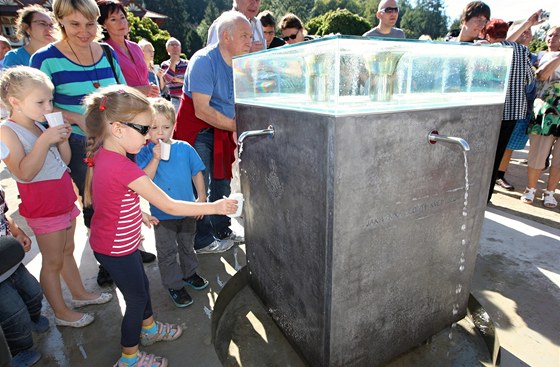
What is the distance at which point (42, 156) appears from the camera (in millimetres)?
1814

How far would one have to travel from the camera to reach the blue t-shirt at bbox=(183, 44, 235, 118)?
2.57 meters

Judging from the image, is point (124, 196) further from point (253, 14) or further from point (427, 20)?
point (427, 20)

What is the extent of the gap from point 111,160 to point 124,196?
0.64 ft

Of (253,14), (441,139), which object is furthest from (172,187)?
(253,14)

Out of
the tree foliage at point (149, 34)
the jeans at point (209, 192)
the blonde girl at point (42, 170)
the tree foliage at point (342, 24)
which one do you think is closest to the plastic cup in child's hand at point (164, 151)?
the blonde girl at point (42, 170)

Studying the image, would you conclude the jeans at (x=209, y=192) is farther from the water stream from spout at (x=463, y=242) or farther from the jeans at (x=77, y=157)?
the water stream from spout at (x=463, y=242)

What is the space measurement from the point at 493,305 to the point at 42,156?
3.04 metres

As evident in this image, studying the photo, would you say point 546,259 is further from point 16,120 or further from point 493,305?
point 16,120

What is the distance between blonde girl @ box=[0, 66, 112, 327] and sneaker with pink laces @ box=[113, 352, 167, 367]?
545mm

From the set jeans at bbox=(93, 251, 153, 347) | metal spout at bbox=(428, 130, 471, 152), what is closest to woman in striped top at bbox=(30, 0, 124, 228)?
jeans at bbox=(93, 251, 153, 347)

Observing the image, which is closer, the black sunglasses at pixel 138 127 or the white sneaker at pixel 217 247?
the black sunglasses at pixel 138 127

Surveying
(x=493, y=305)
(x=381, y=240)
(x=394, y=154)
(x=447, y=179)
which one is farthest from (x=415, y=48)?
(x=493, y=305)

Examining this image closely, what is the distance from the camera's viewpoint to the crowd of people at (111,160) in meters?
1.71

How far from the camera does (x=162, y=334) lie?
2.04 meters
